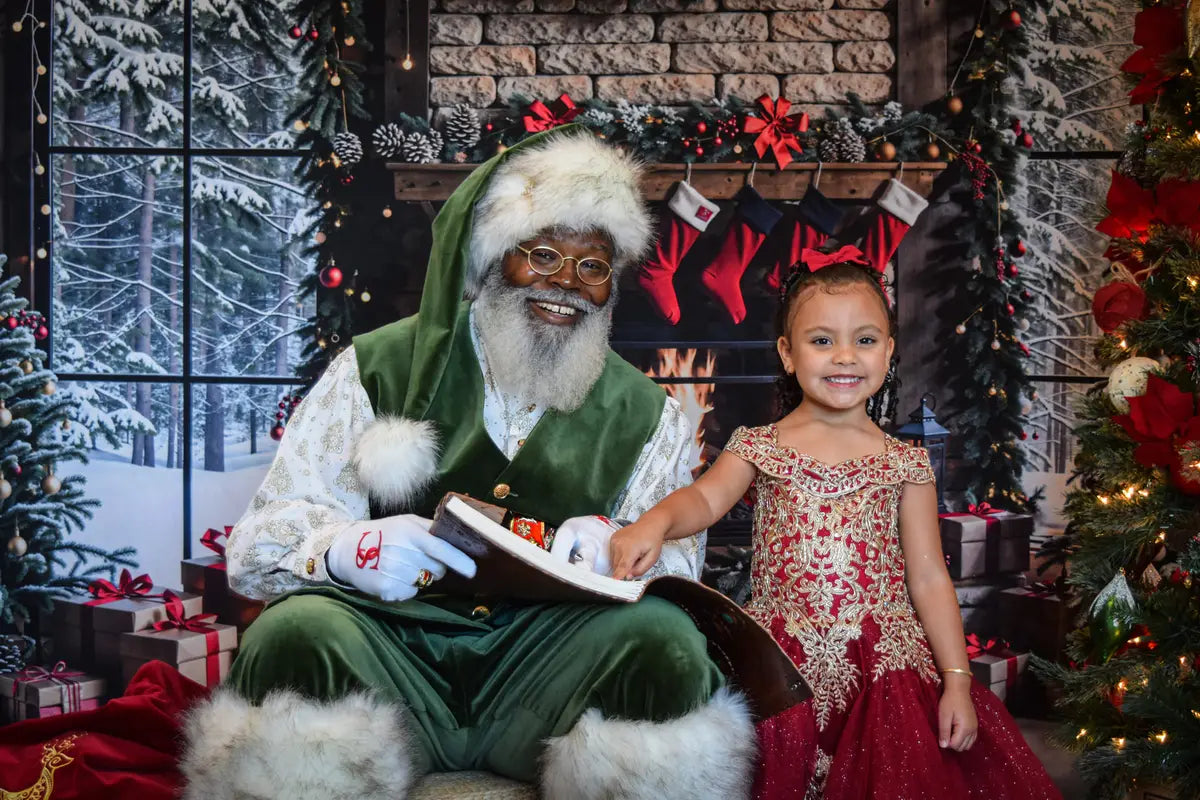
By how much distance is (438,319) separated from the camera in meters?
2.48

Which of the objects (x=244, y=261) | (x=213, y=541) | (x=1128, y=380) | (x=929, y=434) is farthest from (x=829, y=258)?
(x=244, y=261)

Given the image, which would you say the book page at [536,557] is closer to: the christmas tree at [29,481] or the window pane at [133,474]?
the christmas tree at [29,481]

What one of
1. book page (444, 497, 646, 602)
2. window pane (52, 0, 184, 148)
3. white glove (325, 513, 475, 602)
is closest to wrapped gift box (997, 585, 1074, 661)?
book page (444, 497, 646, 602)

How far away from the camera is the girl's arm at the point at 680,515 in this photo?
212 centimetres

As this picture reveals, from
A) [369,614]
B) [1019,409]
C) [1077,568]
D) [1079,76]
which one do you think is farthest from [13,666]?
[1079,76]

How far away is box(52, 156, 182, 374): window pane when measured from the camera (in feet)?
14.2

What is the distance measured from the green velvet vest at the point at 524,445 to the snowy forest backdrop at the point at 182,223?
2055mm

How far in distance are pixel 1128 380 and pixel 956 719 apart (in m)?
0.98

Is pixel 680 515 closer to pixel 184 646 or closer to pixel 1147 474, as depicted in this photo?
pixel 1147 474

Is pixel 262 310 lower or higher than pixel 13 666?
higher

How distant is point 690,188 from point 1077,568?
6.88 ft

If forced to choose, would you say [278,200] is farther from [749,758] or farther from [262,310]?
[749,758]

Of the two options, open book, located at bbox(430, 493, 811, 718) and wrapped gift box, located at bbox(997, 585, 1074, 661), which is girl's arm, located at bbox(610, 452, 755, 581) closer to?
open book, located at bbox(430, 493, 811, 718)

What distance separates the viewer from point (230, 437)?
14.5 feet
